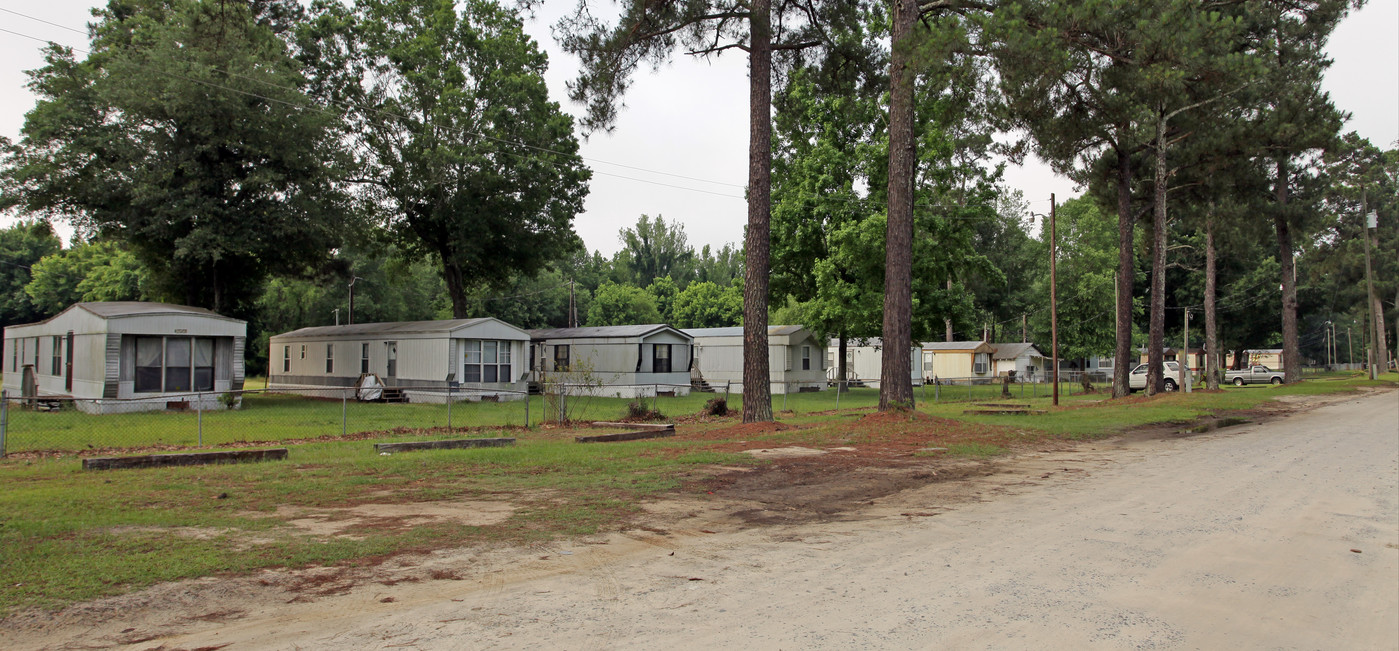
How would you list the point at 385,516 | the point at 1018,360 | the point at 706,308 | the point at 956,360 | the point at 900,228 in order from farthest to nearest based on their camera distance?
1. the point at 706,308
2. the point at 1018,360
3. the point at 956,360
4. the point at 900,228
5. the point at 385,516

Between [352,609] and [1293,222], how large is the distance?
41610 millimetres

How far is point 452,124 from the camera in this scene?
30.6 m

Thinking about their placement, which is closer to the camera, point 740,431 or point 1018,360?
point 740,431

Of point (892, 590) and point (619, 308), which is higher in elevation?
point (619, 308)

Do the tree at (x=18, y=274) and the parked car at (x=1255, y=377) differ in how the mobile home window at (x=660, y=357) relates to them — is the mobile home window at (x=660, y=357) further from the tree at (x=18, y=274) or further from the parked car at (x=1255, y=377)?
the tree at (x=18, y=274)

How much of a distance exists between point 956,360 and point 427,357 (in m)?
36.2

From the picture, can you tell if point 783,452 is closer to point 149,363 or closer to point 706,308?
point 149,363

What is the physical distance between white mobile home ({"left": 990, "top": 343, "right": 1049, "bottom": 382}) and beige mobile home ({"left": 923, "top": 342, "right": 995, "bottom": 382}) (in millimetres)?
1012

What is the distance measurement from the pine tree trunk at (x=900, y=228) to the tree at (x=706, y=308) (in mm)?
45578

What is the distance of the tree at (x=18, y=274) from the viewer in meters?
55.2

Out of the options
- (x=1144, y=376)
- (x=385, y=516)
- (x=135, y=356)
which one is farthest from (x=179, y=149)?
(x=1144, y=376)

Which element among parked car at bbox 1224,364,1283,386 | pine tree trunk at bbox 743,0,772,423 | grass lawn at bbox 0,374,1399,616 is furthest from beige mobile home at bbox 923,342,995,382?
pine tree trunk at bbox 743,0,772,423

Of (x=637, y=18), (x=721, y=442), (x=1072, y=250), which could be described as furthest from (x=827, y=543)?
(x=1072, y=250)

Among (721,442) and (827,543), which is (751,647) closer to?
(827,543)
